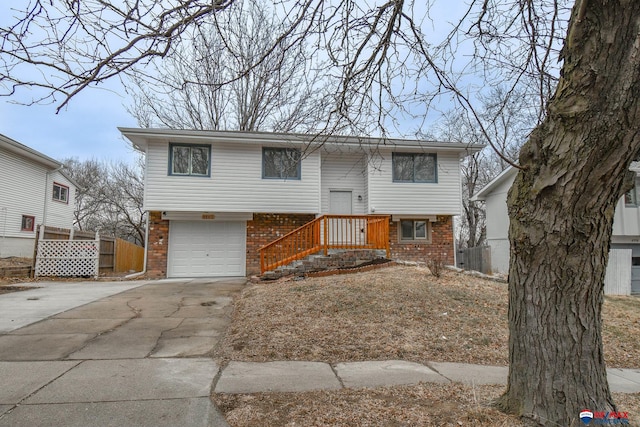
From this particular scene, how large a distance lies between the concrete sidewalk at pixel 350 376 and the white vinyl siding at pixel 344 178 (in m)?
10.1

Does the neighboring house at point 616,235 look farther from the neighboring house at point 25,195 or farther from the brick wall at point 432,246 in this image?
the neighboring house at point 25,195

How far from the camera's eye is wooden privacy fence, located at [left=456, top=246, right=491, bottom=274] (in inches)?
673

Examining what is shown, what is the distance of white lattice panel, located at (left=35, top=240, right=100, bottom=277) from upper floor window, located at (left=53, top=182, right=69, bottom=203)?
10222 mm

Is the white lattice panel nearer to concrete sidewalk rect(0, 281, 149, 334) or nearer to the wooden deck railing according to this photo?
concrete sidewalk rect(0, 281, 149, 334)

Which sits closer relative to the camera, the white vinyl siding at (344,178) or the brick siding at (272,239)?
the brick siding at (272,239)

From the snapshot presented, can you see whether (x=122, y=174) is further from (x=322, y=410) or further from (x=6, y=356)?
(x=322, y=410)

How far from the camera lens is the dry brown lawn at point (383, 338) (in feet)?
8.90

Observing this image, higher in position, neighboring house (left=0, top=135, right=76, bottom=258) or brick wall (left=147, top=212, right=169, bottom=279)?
neighboring house (left=0, top=135, right=76, bottom=258)

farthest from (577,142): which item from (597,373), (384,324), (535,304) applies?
(384,324)

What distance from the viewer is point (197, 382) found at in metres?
3.40

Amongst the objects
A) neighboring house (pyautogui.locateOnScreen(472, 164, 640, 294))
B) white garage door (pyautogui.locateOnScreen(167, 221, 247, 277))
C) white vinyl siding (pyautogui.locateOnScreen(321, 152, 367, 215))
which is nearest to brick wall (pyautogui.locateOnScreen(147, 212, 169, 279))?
white garage door (pyautogui.locateOnScreen(167, 221, 247, 277))

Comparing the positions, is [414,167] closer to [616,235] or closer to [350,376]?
[616,235]

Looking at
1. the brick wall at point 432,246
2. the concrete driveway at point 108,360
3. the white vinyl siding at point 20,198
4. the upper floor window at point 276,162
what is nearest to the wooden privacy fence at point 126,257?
the white vinyl siding at point 20,198

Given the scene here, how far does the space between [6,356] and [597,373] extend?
17.7 feet
